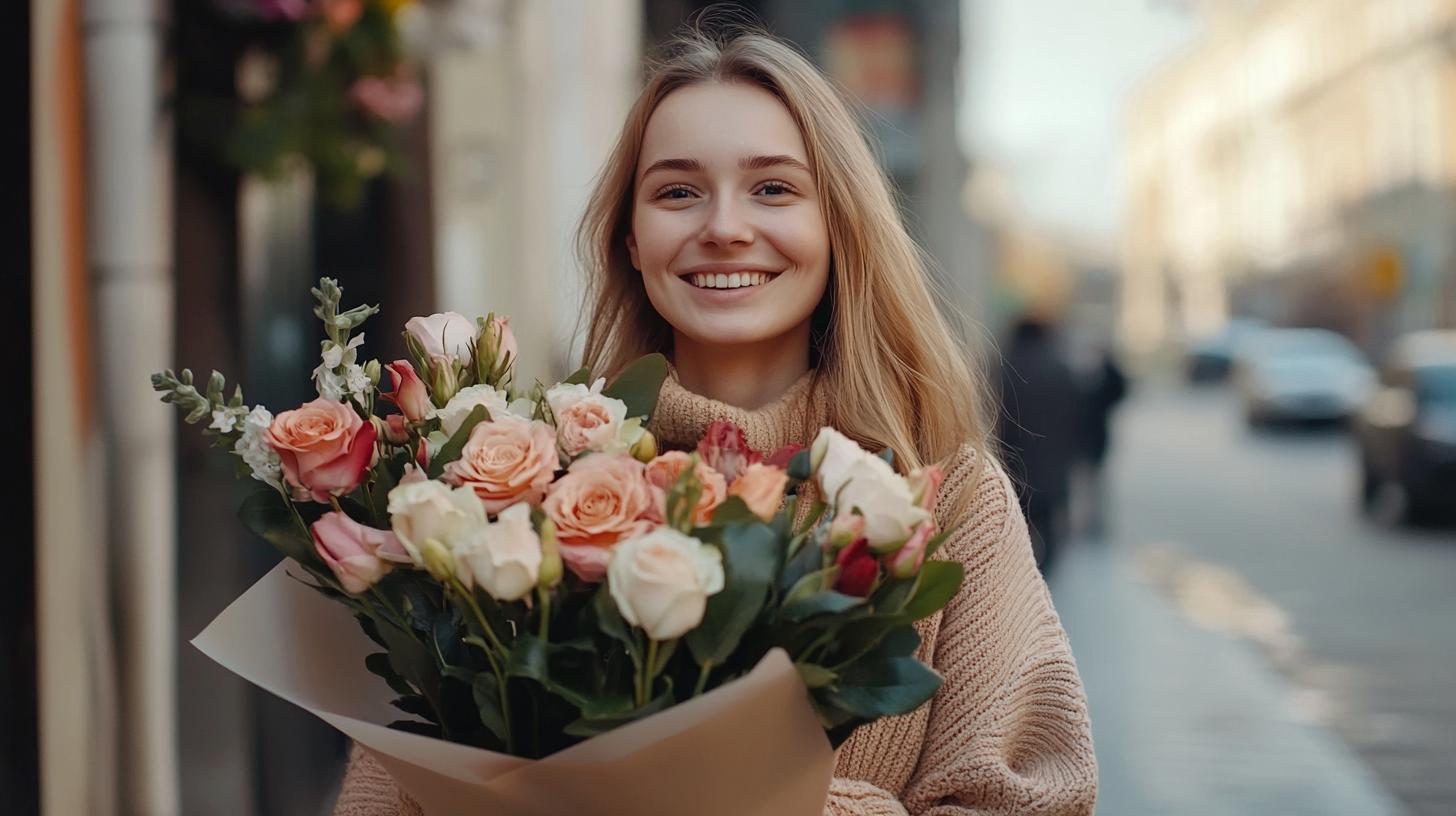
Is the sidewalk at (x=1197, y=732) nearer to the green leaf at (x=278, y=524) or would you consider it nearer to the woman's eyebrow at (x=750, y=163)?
the woman's eyebrow at (x=750, y=163)

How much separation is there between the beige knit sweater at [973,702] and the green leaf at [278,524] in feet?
1.61

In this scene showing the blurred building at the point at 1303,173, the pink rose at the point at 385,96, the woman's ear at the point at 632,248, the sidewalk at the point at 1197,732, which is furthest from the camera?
the blurred building at the point at 1303,173

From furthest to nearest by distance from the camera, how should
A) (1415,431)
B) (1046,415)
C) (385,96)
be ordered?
(1415,431), (1046,415), (385,96)

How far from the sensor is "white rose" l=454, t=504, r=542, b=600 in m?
1.43

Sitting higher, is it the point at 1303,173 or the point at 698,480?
the point at 1303,173

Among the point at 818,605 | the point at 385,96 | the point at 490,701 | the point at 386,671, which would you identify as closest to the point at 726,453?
the point at 818,605

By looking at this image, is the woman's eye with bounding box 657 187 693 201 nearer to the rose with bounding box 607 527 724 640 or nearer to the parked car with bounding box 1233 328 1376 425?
the rose with bounding box 607 527 724 640

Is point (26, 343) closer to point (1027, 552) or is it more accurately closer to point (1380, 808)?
point (1027, 552)

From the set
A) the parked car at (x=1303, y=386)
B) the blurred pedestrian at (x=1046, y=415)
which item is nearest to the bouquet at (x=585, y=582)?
the blurred pedestrian at (x=1046, y=415)

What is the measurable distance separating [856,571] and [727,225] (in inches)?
26.1

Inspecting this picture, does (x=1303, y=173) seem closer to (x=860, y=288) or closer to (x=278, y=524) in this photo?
(x=860, y=288)

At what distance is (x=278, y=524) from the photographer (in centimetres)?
167

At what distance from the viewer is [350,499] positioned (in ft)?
5.45

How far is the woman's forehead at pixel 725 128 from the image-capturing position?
2.06 metres
